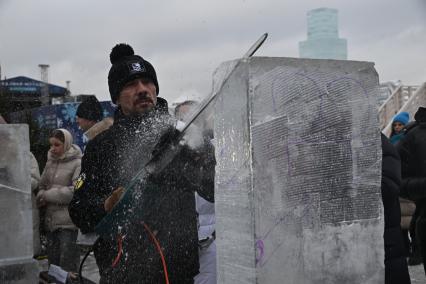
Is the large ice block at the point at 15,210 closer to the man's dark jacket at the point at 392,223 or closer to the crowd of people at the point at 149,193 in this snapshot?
the crowd of people at the point at 149,193

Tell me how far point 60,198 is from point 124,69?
3281 mm

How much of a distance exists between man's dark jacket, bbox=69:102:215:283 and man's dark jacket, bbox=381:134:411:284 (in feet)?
3.51

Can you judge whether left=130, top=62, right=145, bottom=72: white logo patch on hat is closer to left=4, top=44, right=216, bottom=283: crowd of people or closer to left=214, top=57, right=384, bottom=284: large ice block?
left=4, top=44, right=216, bottom=283: crowd of people

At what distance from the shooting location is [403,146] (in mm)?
4422

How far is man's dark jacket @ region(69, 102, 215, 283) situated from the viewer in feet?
7.50

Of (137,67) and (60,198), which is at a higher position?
(137,67)

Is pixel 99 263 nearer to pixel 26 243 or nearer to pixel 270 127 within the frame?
pixel 270 127

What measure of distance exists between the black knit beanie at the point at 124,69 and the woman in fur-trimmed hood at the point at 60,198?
10.2 ft

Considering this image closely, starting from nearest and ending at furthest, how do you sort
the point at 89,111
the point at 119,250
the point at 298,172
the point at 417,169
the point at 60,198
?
the point at 298,172 → the point at 119,250 → the point at 417,169 → the point at 60,198 → the point at 89,111

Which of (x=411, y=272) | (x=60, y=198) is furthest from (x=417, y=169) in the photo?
(x=60, y=198)

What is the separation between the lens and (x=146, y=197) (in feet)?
7.63

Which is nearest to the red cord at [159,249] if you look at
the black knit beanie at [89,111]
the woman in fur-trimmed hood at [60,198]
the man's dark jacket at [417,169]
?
the man's dark jacket at [417,169]

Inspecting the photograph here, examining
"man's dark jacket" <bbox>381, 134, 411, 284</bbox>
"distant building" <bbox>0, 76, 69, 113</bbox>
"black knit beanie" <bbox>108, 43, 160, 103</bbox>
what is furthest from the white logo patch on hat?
"distant building" <bbox>0, 76, 69, 113</bbox>

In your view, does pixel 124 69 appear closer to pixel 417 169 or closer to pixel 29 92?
pixel 417 169
